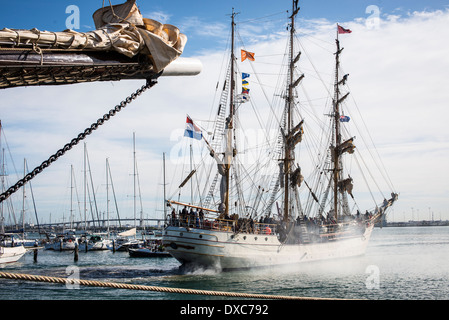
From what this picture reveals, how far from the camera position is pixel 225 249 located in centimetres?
3086

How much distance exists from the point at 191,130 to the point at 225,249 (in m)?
8.40

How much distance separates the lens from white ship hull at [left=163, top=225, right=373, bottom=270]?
30.1m

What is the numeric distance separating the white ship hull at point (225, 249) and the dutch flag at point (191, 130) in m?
6.28

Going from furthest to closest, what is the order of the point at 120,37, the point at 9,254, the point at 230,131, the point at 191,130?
the point at 9,254 < the point at 230,131 < the point at 191,130 < the point at 120,37

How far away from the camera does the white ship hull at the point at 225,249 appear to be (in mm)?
30109

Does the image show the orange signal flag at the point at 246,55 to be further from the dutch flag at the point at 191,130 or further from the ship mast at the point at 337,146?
the ship mast at the point at 337,146

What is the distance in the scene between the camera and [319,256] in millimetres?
40000

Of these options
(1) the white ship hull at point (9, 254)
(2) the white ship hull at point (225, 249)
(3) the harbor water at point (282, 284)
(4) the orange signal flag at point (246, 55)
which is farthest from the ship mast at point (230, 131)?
(1) the white ship hull at point (9, 254)

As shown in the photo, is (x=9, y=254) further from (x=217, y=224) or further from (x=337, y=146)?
(x=337, y=146)

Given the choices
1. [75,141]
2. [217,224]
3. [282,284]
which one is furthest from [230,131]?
[75,141]

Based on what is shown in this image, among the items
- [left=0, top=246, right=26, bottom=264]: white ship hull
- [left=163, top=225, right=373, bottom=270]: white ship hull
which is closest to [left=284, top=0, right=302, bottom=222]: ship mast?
[left=163, top=225, right=373, bottom=270]: white ship hull

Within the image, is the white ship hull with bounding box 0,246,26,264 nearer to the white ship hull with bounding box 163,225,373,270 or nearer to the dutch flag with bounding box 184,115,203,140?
the white ship hull with bounding box 163,225,373,270
